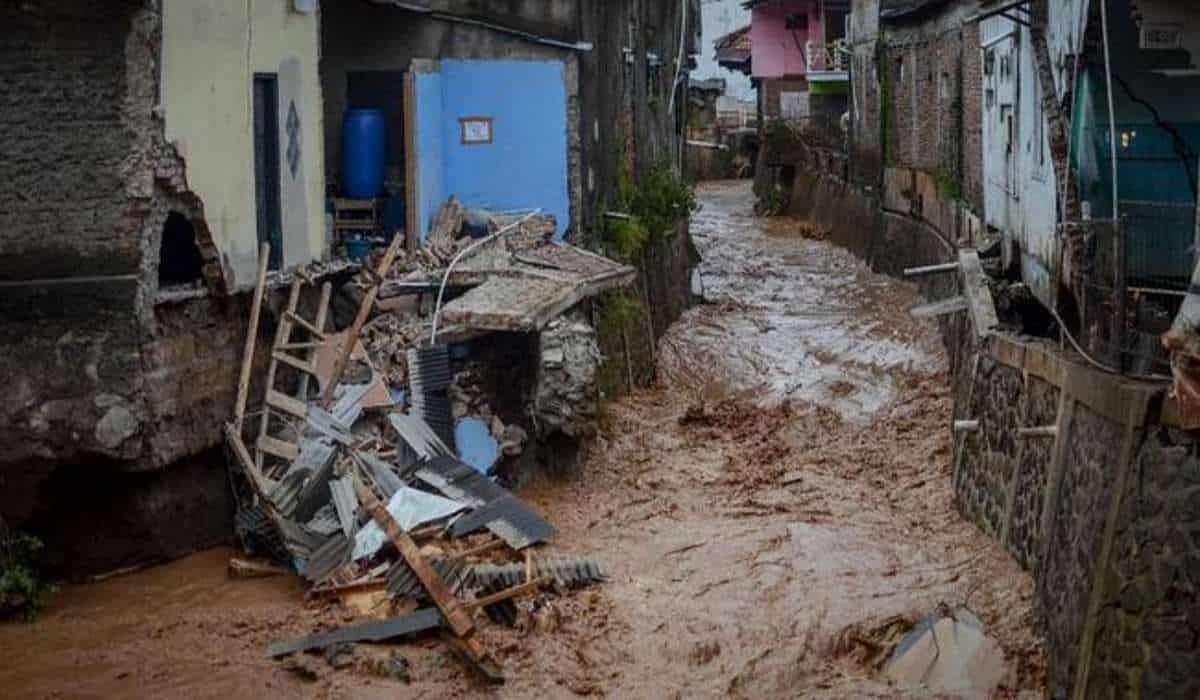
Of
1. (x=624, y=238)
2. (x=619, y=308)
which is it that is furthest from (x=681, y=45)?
(x=619, y=308)

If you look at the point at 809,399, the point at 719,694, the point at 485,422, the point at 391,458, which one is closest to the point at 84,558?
the point at 391,458

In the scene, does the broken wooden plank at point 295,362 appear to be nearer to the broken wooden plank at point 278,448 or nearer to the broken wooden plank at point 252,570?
the broken wooden plank at point 278,448

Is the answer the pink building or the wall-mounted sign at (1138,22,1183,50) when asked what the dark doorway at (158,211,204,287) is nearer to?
the wall-mounted sign at (1138,22,1183,50)

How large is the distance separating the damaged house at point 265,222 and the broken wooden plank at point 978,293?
12.3ft

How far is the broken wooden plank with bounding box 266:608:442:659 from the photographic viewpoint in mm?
11219

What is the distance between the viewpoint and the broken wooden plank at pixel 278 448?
43.3 feet

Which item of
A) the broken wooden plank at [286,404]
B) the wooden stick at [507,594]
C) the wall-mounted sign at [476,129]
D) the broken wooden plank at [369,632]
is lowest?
the broken wooden plank at [369,632]

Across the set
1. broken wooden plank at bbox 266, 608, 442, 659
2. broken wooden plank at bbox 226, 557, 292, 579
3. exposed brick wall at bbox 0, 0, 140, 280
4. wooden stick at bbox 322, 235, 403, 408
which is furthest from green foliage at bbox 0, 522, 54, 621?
wooden stick at bbox 322, 235, 403, 408

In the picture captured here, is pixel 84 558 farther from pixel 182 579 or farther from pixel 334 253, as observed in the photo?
pixel 334 253

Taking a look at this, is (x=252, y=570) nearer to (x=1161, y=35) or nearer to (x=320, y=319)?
(x=320, y=319)

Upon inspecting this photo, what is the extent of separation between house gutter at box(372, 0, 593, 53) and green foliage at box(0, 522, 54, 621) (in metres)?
6.87

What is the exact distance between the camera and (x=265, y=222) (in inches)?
569

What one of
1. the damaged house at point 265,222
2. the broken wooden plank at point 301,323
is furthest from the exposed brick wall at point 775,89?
the broken wooden plank at point 301,323

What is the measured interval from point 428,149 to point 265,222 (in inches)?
119
